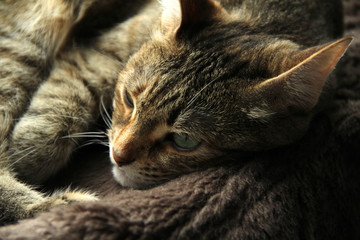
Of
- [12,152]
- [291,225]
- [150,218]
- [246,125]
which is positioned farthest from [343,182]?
[12,152]

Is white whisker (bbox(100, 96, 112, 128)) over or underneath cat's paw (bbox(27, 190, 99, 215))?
over

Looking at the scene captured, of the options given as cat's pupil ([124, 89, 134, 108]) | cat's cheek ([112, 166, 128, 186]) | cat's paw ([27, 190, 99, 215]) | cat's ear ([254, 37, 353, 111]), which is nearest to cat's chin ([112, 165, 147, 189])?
cat's cheek ([112, 166, 128, 186])

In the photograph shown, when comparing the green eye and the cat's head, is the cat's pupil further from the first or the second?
the green eye

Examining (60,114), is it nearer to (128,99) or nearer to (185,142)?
(128,99)

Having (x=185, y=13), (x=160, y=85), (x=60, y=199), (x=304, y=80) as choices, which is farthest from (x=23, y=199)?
(x=304, y=80)

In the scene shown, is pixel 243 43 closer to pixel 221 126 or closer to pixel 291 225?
pixel 221 126

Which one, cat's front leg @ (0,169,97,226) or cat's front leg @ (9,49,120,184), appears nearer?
cat's front leg @ (0,169,97,226)
